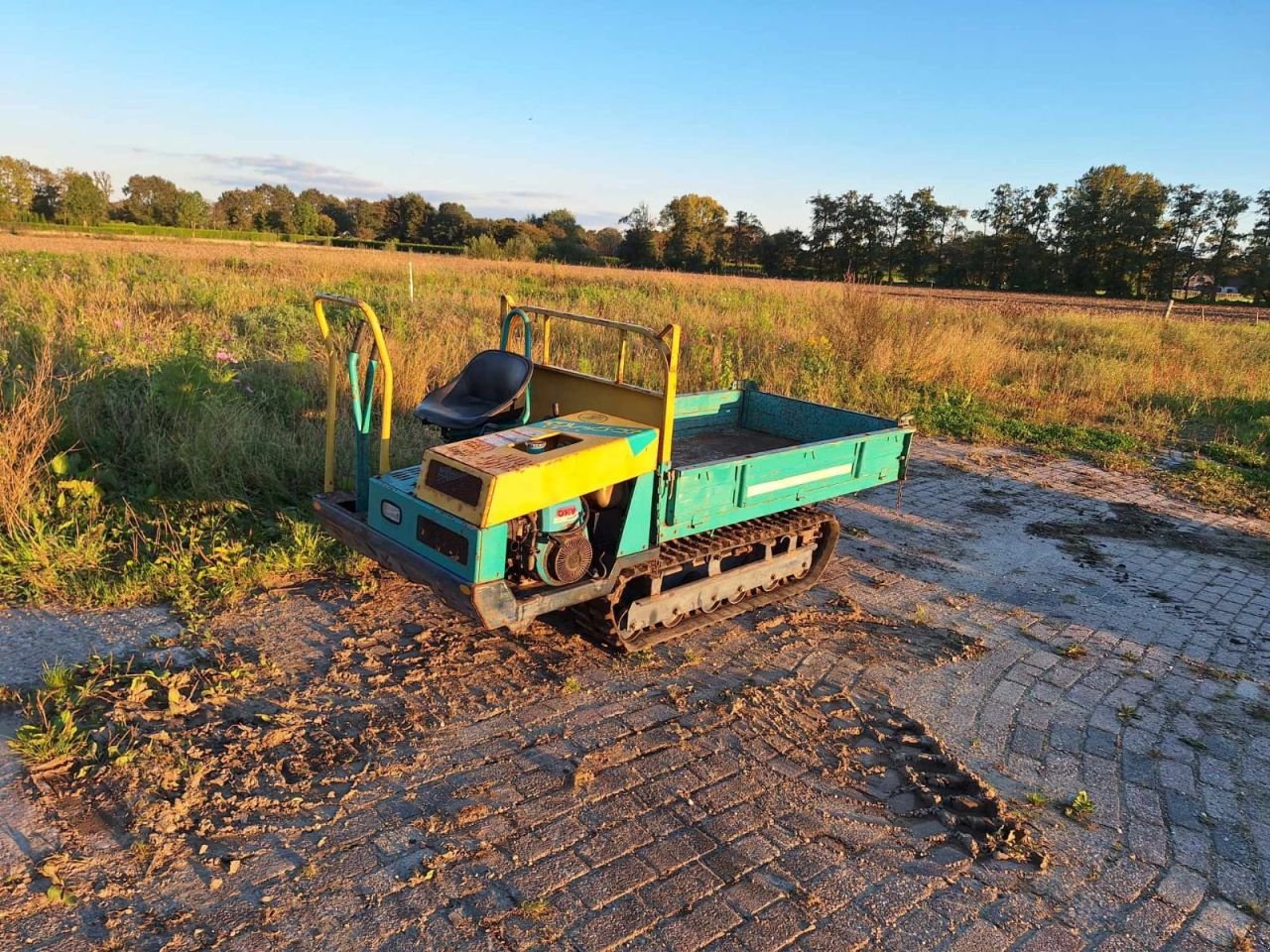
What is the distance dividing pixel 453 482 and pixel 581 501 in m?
0.67

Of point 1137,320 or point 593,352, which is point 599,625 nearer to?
point 593,352

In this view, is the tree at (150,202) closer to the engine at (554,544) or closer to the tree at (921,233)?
the tree at (921,233)

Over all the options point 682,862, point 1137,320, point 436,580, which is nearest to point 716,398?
point 436,580

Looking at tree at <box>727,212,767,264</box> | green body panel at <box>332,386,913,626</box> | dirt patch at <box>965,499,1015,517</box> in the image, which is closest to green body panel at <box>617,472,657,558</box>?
green body panel at <box>332,386,913,626</box>

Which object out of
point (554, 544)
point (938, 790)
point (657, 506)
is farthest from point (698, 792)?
point (657, 506)

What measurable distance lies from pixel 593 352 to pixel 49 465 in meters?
6.44

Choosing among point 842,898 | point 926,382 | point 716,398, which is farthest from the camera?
point 926,382

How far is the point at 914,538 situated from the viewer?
21.3ft

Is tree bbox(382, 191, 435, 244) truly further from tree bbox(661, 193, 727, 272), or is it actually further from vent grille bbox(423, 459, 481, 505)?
vent grille bbox(423, 459, 481, 505)

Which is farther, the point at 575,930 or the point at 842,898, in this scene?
the point at 842,898

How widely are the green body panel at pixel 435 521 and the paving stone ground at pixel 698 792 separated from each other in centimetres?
71

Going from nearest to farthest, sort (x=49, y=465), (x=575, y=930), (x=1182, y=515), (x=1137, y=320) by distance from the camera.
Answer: (x=575, y=930) < (x=49, y=465) < (x=1182, y=515) < (x=1137, y=320)

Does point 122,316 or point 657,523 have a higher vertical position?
point 122,316

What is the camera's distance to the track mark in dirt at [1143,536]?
21.6 ft
